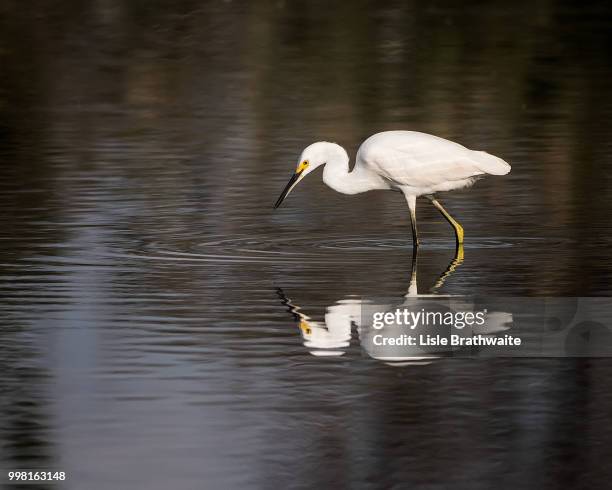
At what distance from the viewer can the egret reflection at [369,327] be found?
10.5 meters

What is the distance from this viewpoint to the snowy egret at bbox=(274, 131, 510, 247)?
47.8ft

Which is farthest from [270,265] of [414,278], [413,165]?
[413,165]

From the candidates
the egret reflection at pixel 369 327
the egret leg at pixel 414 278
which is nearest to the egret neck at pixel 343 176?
the egret leg at pixel 414 278

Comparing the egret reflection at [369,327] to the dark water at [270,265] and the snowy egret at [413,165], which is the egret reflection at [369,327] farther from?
the snowy egret at [413,165]

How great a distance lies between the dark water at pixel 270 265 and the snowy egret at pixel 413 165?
47 centimetres

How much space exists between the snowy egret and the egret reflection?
5.80 ft

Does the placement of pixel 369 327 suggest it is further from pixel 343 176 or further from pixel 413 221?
pixel 343 176

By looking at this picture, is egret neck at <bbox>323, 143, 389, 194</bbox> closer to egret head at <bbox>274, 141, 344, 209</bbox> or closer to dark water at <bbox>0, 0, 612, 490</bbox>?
egret head at <bbox>274, 141, 344, 209</bbox>

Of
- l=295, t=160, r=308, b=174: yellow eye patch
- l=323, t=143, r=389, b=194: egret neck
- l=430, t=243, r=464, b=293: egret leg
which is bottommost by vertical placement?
l=430, t=243, r=464, b=293: egret leg

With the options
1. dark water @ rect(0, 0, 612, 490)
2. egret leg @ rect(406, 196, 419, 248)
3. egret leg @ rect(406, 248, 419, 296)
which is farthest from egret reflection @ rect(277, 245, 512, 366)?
egret leg @ rect(406, 196, 419, 248)

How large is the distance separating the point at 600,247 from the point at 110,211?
4.54 metres

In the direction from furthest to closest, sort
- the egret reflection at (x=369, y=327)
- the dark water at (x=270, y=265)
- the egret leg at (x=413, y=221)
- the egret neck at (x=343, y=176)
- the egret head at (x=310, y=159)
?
1. the egret neck at (x=343, y=176)
2. the egret head at (x=310, y=159)
3. the egret leg at (x=413, y=221)
4. the egret reflection at (x=369, y=327)
5. the dark water at (x=270, y=265)

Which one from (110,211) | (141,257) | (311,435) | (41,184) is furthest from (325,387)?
(41,184)

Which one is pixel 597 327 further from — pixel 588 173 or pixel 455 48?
pixel 455 48
